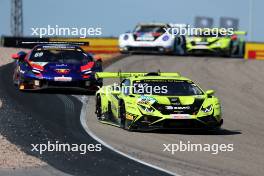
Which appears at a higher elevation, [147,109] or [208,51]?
[147,109]

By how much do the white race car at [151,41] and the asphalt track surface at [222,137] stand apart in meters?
5.50

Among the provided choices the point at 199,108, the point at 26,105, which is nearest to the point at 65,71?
the point at 26,105

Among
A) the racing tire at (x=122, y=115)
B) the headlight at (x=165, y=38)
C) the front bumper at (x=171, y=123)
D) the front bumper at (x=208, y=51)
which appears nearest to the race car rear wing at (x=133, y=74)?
the racing tire at (x=122, y=115)

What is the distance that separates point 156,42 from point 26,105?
15.3m

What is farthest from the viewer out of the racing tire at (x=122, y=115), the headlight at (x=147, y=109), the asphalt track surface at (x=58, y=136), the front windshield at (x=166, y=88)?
the front windshield at (x=166, y=88)

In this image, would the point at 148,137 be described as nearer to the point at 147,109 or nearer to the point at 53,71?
the point at 147,109

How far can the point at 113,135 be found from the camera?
14.9 m

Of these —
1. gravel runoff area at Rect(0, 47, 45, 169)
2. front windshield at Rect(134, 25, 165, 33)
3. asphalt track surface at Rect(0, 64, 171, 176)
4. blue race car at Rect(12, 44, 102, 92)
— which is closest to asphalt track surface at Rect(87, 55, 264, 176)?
asphalt track surface at Rect(0, 64, 171, 176)

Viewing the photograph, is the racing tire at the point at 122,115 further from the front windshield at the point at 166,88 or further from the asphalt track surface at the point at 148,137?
the front windshield at the point at 166,88

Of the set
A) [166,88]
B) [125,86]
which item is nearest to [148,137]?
[166,88]

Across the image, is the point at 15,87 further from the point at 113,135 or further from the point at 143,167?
the point at 143,167

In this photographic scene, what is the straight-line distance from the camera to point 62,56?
73.6 ft

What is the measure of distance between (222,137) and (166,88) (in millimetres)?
1668

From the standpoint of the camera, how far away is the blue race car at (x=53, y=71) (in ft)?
69.5
